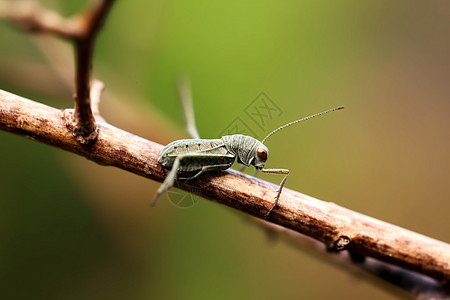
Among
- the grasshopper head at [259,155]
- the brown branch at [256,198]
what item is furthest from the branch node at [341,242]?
the grasshopper head at [259,155]

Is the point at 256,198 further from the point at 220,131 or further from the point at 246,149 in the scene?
the point at 220,131

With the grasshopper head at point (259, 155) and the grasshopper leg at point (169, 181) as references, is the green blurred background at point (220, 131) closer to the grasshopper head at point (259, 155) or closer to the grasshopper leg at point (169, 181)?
the grasshopper head at point (259, 155)

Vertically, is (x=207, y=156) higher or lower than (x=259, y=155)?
lower

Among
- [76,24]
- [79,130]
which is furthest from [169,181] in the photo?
[76,24]

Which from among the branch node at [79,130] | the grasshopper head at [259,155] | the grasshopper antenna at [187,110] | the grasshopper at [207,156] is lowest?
the branch node at [79,130]

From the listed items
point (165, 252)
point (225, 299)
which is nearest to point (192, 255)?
point (165, 252)
